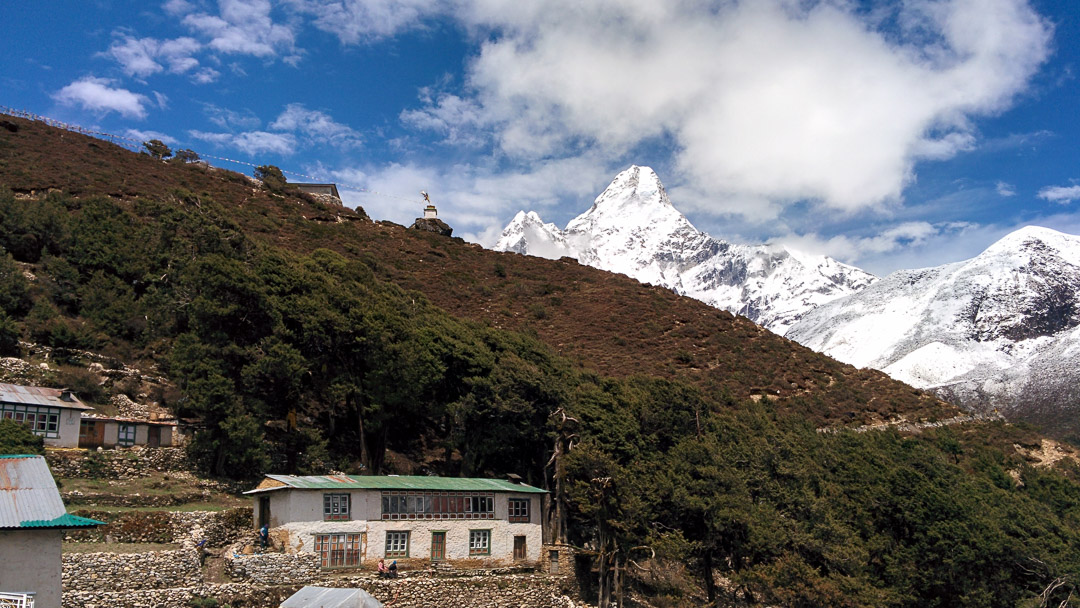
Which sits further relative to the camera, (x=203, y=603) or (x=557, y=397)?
(x=557, y=397)

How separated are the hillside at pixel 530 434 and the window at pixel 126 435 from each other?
258 centimetres

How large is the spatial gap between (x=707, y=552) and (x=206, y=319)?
2627 cm

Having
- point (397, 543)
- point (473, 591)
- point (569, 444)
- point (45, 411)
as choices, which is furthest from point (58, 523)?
point (569, 444)

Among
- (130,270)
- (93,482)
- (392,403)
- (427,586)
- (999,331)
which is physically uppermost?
(999,331)

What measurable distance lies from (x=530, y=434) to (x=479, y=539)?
815 centimetres

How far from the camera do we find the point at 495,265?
315ft

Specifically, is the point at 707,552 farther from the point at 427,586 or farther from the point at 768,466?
the point at 427,586

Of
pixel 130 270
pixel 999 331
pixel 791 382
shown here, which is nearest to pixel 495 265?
pixel 791 382

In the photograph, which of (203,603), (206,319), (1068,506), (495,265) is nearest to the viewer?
(203,603)

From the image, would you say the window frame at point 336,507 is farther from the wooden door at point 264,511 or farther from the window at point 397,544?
the wooden door at point 264,511

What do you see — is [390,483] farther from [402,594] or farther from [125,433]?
[125,433]

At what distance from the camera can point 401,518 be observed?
31.3 m

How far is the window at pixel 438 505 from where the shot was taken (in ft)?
103

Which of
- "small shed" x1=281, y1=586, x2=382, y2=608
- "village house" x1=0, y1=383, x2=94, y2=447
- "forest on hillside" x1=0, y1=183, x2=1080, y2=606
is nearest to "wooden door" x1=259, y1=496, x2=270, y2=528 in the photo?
"forest on hillside" x1=0, y1=183, x2=1080, y2=606
